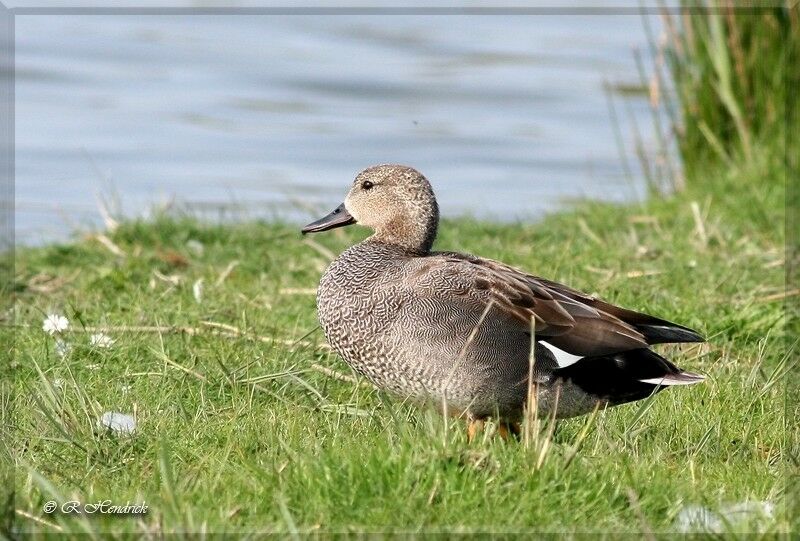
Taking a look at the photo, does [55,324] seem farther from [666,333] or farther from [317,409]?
[666,333]

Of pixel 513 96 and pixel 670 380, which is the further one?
pixel 513 96

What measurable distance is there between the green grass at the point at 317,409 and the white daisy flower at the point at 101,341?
1.2 inches

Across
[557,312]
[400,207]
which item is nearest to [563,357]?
[557,312]

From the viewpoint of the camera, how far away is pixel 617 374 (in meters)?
3.77

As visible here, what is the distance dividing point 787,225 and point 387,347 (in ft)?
11.2

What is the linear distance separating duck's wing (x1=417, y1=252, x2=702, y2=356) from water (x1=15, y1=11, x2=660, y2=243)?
3745 millimetres

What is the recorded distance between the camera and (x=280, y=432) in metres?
3.67

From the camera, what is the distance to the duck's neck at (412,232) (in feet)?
14.5

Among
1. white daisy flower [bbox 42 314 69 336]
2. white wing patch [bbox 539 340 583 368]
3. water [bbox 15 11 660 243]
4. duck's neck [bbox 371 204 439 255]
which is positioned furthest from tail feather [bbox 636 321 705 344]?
water [bbox 15 11 660 243]

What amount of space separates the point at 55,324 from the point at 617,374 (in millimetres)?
2039

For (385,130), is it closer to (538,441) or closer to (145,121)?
(145,121)

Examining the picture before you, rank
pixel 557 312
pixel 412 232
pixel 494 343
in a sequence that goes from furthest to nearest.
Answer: pixel 412 232 → pixel 557 312 → pixel 494 343

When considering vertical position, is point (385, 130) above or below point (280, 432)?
below

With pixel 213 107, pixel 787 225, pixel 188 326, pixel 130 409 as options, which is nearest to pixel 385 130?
pixel 213 107
